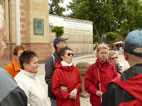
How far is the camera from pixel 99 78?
3939mm

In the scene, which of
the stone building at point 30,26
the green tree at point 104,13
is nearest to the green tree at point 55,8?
the green tree at point 104,13

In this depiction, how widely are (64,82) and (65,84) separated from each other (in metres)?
0.04

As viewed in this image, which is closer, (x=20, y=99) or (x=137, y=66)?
(x=20, y=99)

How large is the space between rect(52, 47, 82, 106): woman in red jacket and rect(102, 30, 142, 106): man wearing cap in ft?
6.57

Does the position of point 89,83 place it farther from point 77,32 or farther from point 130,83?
point 77,32

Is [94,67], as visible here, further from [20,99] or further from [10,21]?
[10,21]

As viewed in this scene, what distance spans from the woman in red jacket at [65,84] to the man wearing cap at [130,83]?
2003mm

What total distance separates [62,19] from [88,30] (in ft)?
29.6

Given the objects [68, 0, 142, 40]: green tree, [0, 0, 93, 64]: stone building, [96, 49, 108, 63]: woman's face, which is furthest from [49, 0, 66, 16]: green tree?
[96, 49, 108, 63]: woman's face

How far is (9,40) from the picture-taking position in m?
19.3

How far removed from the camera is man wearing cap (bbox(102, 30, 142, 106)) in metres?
1.76

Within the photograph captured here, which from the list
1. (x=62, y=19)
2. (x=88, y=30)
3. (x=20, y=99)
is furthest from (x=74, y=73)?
(x=88, y=30)

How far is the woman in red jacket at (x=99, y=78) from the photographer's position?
392cm

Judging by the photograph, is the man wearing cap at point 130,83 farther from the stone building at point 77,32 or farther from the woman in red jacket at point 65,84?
the stone building at point 77,32
